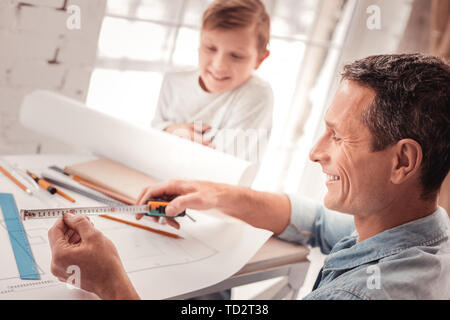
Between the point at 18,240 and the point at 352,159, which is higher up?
the point at 352,159

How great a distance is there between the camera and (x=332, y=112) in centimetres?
64

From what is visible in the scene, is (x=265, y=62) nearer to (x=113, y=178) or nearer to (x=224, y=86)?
(x=224, y=86)

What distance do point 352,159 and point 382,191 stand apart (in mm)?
58

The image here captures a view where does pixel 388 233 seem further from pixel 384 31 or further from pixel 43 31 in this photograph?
pixel 384 31

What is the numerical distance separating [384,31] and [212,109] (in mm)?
685

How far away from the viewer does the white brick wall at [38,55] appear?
27.4 inches

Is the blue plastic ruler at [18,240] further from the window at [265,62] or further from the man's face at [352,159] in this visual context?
the man's face at [352,159]

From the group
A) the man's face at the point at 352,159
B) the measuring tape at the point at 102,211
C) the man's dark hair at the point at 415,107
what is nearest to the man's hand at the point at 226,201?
the measuring tape at the point at 102,211

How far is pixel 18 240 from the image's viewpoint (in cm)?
61

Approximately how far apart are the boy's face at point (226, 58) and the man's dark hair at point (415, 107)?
332 millimetres

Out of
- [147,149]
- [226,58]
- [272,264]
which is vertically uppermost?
[226,58]

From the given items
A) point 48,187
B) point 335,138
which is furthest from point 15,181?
point 335,138

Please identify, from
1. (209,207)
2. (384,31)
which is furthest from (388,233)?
(384,31)

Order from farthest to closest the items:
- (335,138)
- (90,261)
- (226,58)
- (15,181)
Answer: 1. (226,58)
2. (15,181)
3. (335,138)
4. (90,261)
